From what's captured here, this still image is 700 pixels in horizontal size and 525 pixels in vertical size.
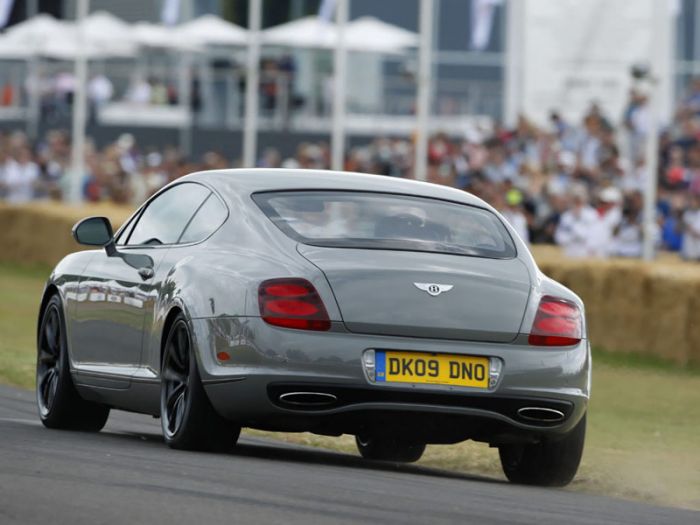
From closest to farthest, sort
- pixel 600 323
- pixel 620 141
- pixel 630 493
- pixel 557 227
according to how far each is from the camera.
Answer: pixel 630 493 → pixel 600 323 → pixel 557 227 → pixel 620 141

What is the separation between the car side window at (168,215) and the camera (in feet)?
32.7

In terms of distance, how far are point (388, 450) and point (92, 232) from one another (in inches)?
74.4

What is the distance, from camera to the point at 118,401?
1023 cm

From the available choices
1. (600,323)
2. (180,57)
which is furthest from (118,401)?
(180,57)

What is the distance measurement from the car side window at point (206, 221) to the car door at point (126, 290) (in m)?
0.08

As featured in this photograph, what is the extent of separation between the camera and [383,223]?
9367 millimetres

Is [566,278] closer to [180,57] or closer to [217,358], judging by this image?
[217,358]

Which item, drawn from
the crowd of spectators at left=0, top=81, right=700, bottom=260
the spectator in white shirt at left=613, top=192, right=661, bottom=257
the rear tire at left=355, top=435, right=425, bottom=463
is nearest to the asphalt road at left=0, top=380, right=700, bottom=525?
the rear tire at left=355, top=435, right=425, bottom=463

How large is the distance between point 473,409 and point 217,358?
3.70 feet

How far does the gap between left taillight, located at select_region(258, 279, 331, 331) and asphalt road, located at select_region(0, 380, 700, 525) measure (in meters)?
0.62

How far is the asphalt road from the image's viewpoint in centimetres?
700

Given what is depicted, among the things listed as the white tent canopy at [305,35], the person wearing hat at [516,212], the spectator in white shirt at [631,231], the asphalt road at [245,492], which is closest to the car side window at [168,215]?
the asphalt road at [245,492]

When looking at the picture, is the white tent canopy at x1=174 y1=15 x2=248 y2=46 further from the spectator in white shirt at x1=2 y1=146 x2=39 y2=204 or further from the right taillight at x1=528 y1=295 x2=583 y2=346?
the right taillight at x1=528 y1=295 x2=583 y2=346

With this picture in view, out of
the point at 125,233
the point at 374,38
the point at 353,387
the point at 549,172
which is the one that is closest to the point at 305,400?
the point at 353,387
